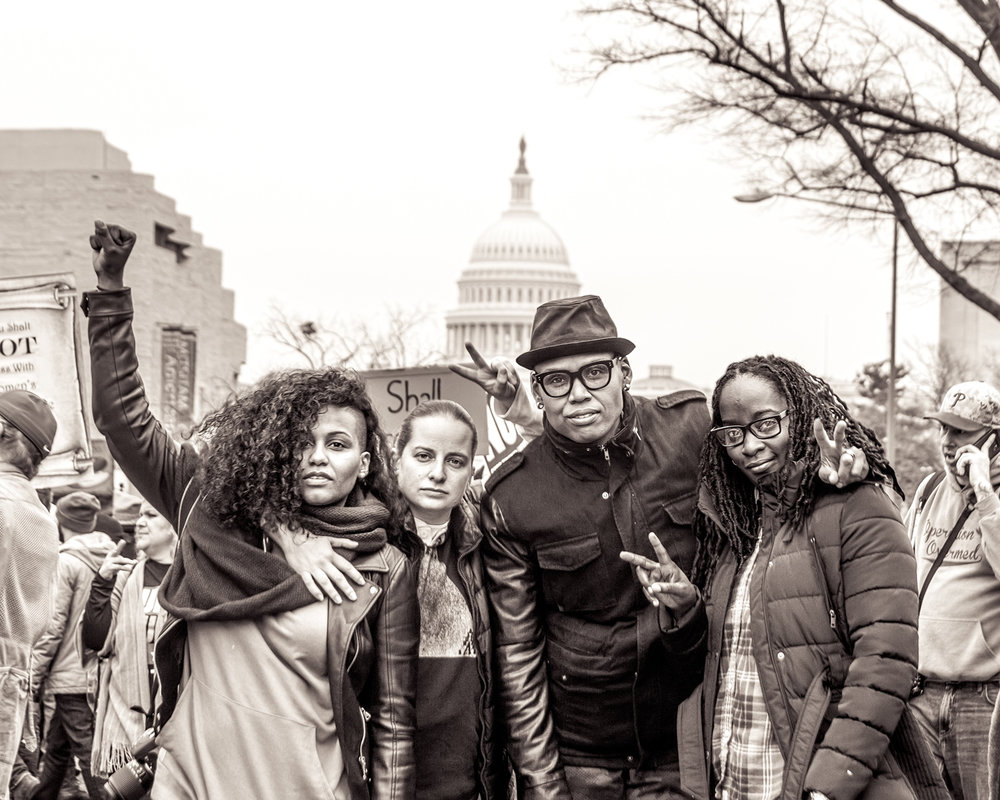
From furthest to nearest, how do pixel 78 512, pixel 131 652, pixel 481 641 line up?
pixel 78 512 → pixel 131 652 → pixel 481 641

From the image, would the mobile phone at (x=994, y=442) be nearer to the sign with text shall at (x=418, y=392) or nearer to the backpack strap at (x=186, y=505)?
the backpack strap at (x=186, y=505)

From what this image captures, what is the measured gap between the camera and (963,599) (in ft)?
22.0

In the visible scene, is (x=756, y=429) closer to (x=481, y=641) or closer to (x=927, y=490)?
(x=481, y=641)

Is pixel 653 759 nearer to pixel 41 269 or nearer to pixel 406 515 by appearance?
pixel 406 515

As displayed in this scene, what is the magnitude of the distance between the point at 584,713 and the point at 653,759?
0.26 metres

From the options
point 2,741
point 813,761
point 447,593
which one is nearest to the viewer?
point 813,761

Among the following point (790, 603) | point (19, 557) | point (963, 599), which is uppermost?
point (790, 603)

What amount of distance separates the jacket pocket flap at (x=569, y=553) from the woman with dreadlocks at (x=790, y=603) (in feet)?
1.10

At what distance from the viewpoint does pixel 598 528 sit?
5277 mm

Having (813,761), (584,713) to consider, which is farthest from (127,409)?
(813,761)

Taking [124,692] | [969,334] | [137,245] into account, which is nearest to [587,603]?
[124,692]

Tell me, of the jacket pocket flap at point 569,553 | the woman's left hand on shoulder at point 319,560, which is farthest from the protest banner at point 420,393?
the woman's left hand on shoulder at point 319,560

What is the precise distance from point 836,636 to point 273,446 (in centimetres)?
162

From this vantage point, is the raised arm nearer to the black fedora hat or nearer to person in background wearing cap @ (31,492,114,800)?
the black fedora hat
